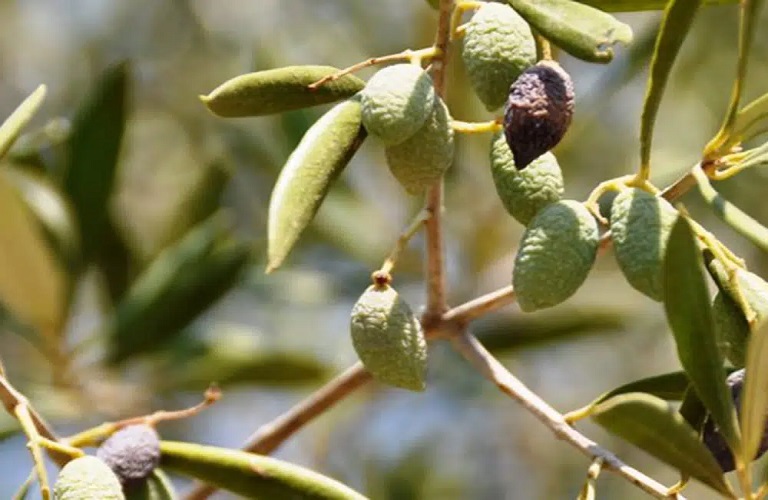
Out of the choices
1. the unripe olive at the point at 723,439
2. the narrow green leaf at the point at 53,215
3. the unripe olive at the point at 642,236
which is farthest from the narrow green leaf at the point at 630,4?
the narrow green leaf at the point at 53,215

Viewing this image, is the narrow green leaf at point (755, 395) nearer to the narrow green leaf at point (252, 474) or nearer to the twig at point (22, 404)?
the narrow green leaf at point (252, 474)

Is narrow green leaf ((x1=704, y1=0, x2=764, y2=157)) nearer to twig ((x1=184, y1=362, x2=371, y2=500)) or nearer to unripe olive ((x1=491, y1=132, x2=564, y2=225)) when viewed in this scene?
unripe olive ((x1=491, y1=132, x2=564, y2=225))

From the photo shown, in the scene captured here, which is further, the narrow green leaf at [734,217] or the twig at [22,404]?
the twig at [22,404]

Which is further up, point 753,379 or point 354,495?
point 753,379

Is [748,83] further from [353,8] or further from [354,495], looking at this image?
[354,495]

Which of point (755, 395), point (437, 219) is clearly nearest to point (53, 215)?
point (437, 219)

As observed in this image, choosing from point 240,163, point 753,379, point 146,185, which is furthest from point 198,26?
point 753,379

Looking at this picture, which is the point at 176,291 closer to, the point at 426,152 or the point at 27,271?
the point at 27,271
